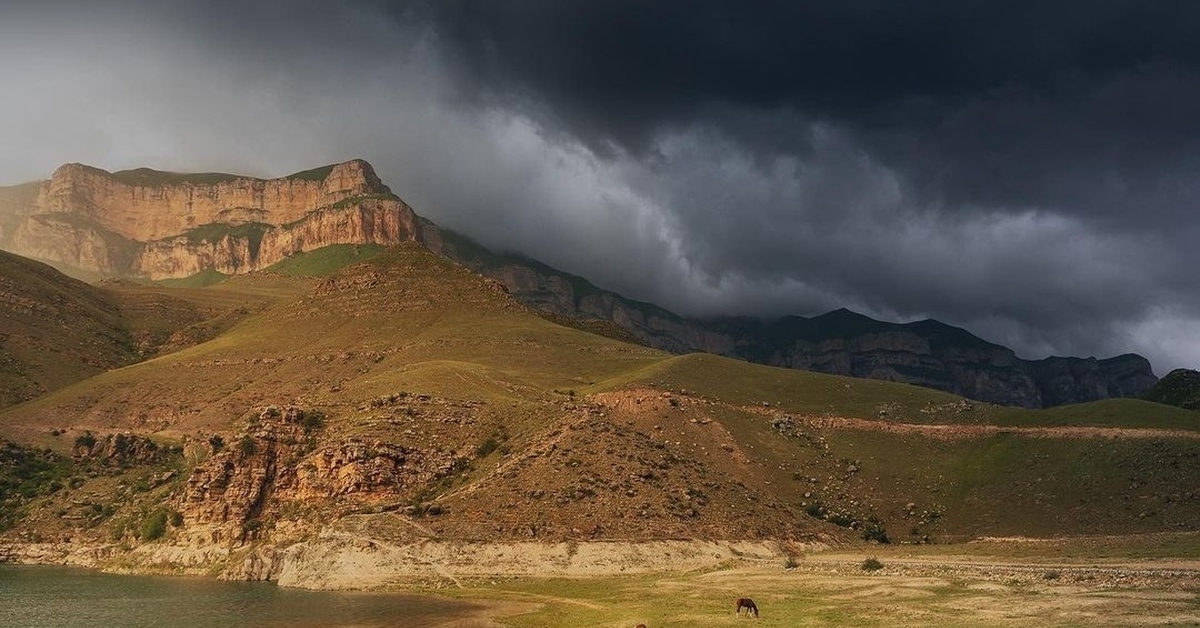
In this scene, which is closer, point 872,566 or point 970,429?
point 872,566

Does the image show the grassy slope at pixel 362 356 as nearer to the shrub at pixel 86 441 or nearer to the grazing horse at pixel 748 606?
the shrub at pixel 86 441

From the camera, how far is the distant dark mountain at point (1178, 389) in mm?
155375

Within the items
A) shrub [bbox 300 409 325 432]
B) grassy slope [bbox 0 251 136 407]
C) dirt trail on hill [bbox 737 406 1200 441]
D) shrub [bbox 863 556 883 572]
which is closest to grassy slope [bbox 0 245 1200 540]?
dirt trail on hill [bbox 737 406 1200 441]

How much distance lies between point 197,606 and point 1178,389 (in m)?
181

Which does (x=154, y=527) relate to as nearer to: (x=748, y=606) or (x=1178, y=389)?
(x=748, y=606)

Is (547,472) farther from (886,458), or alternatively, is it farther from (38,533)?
(38,533)

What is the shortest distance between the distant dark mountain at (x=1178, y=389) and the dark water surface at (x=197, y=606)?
150541 millimetres

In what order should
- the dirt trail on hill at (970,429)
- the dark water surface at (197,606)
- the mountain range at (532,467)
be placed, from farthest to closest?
the dirt trail on hill at (970,429)
the mountain range at (532,467)
the dark water surface at (197,606)

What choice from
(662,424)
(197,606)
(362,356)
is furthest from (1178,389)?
(197,606)

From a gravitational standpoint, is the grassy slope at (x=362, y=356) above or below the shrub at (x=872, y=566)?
above

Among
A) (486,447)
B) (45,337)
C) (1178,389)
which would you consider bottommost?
(486,447)

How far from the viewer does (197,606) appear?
5753 centimetres

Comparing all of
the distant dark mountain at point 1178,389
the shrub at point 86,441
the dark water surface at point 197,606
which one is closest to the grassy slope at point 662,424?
the shrub at point 86,441

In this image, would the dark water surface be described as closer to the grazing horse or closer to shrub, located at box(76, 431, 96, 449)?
the grazing horse
